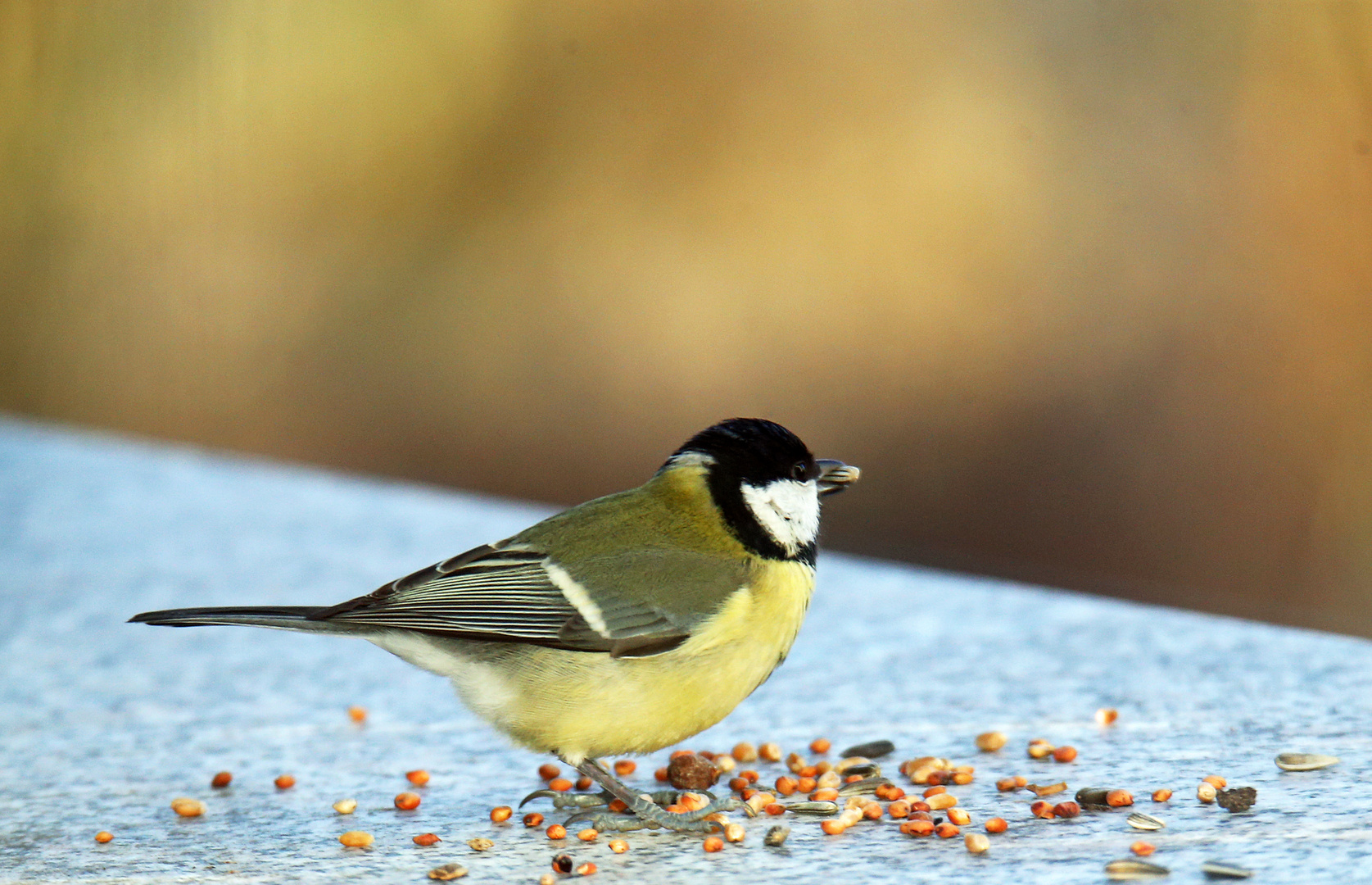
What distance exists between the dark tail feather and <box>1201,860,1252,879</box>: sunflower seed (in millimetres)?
1184

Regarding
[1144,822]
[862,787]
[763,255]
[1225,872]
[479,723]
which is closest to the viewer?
[1225,872]

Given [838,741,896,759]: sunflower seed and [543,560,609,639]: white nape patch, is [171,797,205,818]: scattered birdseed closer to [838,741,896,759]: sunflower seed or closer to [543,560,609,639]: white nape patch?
[543,560,609,639]: white nape patch

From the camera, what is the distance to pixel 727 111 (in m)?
6.62

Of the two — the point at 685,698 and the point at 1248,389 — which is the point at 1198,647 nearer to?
the point at 685,698

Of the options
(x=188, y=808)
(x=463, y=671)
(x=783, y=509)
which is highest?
(x=783, y=509)

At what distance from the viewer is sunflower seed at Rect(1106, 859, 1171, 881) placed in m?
Answer: 1.71

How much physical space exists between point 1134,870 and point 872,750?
643mm

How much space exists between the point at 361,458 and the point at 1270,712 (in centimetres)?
487

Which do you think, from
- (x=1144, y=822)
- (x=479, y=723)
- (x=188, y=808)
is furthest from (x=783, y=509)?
(x=188, y=808)

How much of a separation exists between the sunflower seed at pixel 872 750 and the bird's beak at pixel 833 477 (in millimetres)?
422

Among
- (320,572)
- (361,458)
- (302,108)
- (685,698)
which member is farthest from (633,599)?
(302,108)

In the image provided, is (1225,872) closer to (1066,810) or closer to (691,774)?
(1066,810)

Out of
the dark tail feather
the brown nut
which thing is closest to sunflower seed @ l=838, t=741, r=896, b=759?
the brown nut

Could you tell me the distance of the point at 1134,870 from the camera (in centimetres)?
172
